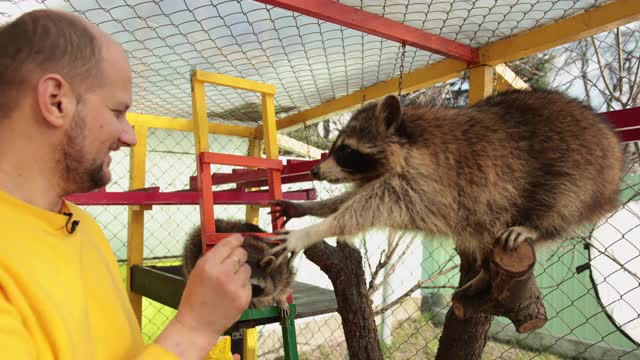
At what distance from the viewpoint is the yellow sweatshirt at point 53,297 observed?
652mm

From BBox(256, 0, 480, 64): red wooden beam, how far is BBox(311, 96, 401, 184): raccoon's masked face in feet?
2.06

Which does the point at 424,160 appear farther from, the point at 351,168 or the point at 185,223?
the point at 185,223

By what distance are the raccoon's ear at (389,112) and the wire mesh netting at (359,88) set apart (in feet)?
1.21

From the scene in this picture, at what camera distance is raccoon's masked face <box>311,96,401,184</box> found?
3.93 ft

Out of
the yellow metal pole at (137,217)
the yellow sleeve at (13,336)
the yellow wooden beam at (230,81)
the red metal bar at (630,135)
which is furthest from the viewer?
the yellow metal pole at (137,217)

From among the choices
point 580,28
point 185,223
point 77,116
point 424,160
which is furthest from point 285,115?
point 77,116

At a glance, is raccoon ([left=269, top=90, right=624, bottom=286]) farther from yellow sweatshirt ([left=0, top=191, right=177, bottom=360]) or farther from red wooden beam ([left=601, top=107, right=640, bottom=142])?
yellow sweatshirt ([left=0, top=191, right=177, bottom=360])

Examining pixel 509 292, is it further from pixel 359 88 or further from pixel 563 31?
pixel 359 88

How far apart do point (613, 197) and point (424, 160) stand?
0.54 metres

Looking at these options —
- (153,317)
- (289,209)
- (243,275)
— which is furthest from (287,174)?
(153,317)

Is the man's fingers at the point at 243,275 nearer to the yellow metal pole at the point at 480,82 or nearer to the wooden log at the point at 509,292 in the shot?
the wooden log at the point at 509,292

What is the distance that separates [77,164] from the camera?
80 cm

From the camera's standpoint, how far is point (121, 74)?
0.84 metres

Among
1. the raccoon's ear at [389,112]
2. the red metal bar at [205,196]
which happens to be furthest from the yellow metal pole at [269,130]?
the raccoon's ear at [389,112]
